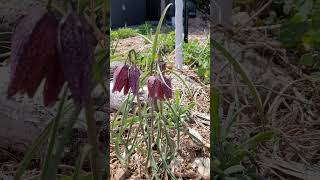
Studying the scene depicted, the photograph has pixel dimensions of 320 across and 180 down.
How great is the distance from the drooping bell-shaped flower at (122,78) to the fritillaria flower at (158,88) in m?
0.10

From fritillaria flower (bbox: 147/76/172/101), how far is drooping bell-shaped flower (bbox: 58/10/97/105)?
57 cm

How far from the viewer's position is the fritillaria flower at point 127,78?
149cm

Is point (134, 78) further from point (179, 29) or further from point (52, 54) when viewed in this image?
point (179, 29)

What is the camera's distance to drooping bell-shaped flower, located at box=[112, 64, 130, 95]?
149 centimetres

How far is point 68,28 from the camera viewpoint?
37.9 inches

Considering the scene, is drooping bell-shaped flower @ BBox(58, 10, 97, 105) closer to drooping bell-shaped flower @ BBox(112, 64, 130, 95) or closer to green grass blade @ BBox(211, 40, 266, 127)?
green grass blade @ BBox(211, 40, 266, 127)

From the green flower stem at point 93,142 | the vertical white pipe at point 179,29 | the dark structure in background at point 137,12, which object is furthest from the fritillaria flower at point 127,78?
the dark structure in background at point 137,12

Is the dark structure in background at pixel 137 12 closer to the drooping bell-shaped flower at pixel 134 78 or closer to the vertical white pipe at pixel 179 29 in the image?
the vertical white pipe at pixel 179 29

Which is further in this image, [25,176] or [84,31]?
[25,176]

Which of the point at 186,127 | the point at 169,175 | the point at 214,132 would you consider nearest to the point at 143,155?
the point at 169,175

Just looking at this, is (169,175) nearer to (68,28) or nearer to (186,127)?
(186,127)

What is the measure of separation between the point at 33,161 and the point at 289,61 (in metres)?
0.60

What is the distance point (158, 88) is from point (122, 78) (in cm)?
14

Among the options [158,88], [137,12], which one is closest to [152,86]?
[158,88]
